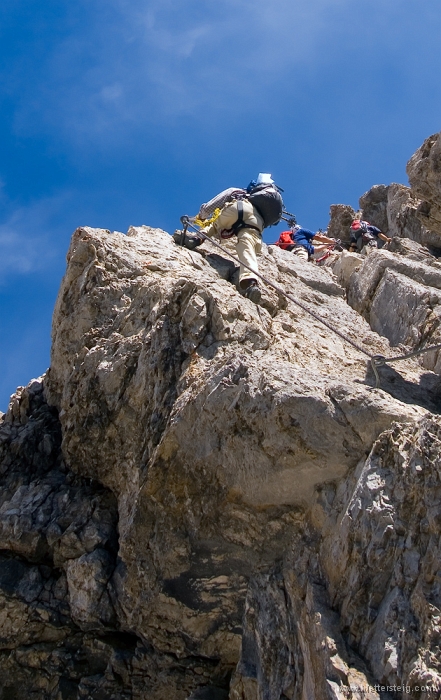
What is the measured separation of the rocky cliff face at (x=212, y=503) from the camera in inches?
257

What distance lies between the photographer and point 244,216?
1315 centimetres

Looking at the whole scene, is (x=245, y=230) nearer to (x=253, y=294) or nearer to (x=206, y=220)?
(x=206, y=220)

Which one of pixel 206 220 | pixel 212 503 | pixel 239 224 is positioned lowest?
pixel 212 503

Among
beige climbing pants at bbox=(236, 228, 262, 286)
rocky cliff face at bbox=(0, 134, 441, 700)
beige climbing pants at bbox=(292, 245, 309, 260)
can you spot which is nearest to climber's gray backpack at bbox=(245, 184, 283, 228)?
beige climbing pants at bbox=(236, 228, 262, 286)

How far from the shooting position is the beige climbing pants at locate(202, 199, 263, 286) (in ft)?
41.0

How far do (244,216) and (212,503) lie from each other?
6.46 m

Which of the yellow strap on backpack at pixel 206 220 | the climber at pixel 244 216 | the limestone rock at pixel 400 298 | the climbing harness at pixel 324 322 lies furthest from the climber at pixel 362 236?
the climbing harness at pixel 324 322

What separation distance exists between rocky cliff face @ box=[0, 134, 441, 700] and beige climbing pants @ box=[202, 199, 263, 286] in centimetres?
132

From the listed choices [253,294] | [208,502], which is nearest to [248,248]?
[253,294]

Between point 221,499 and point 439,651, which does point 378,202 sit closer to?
point 221,499

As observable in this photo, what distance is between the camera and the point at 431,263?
15688 mm

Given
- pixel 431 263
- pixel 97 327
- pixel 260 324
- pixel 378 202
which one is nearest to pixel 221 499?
pixel 260 324

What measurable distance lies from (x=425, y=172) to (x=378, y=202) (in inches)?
613

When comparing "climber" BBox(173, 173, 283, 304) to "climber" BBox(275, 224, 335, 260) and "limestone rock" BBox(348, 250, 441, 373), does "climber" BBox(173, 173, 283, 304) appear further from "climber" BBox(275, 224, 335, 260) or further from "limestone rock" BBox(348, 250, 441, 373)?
"climber" BBox(275, 224, 335, 260)
